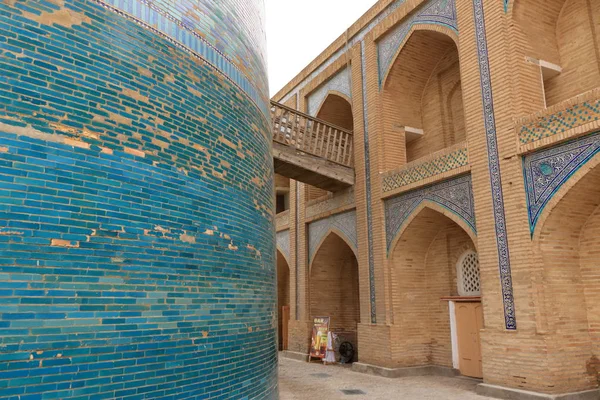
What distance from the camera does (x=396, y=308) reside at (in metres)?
9.81

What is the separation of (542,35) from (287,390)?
7499mm

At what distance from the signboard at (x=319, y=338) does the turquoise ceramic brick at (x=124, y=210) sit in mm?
6883

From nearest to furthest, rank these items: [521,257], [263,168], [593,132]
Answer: [263,168] → [593,132] → [521,257]

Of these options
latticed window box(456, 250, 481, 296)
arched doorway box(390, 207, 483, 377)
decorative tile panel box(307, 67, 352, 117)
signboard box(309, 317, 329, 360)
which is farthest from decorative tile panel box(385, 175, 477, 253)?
decorative tile panel box(307, 67, 352, 117)

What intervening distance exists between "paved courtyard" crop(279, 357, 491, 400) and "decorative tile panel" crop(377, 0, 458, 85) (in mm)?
6440

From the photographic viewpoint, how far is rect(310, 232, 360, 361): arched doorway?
13.0 m

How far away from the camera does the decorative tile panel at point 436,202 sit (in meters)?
8.27

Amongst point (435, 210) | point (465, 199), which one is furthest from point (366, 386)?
point (465, 199)

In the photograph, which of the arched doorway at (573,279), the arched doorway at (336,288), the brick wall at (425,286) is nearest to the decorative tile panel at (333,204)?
the arched doorway at (336,288)

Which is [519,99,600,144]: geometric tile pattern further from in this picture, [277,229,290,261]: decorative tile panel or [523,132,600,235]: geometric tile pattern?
[277,229,290,261]: decorative tile panel

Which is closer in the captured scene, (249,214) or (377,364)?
(249,214)

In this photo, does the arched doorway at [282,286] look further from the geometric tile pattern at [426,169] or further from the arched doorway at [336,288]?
the geometric tile pattern at [426,169]

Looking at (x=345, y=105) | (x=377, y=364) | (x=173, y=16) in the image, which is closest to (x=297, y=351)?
(x=377, y=364)

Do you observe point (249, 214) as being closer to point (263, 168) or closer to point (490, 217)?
point (263, 168)
